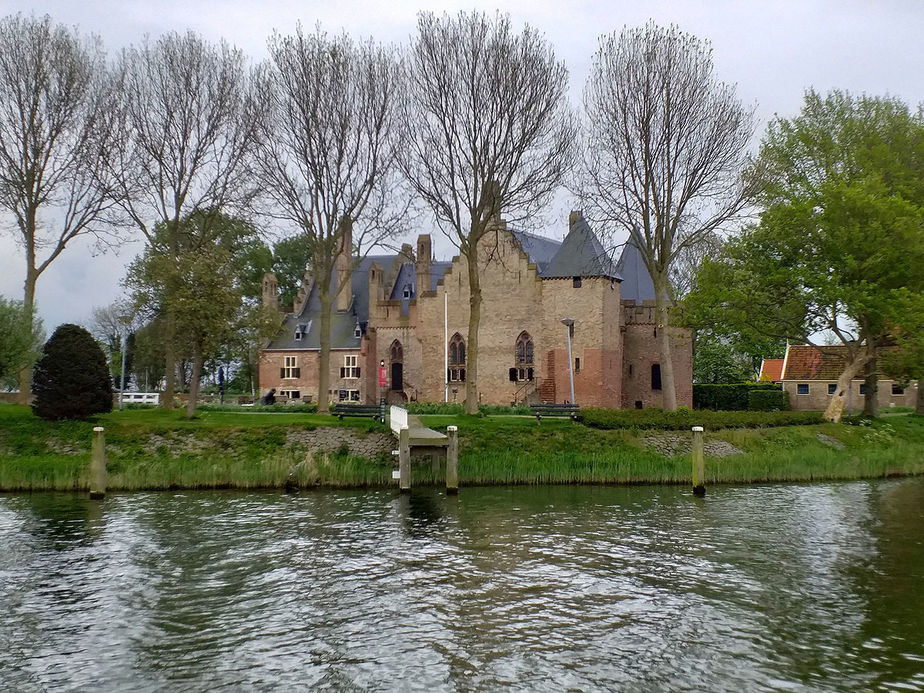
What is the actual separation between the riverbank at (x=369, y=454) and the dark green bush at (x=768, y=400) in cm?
2257

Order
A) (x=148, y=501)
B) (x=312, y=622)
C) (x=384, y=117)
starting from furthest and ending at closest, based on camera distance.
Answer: (x=384, y=117)
(x=148, y=501)
(x=312, y=622)

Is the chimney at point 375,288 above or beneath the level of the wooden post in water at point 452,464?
above

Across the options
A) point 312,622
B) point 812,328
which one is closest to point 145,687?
point 312,622

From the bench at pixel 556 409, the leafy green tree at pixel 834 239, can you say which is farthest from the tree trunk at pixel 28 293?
the leafy green tree at pixel 834 239

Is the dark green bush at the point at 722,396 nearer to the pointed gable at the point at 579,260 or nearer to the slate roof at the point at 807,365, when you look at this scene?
the slate roof at the point at 807,365

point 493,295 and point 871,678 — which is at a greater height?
point 493,295

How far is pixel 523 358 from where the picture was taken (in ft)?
165

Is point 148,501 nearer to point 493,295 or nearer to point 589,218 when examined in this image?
point 589,218

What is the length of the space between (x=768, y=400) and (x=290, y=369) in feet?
112

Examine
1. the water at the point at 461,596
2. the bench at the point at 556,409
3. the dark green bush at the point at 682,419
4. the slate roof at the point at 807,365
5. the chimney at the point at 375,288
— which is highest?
the chimney at the point at 375,288

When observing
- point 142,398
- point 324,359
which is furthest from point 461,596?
point 142,398

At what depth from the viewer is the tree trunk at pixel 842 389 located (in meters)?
35.3

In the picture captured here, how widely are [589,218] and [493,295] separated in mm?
14315

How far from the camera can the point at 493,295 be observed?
50.7 metres
